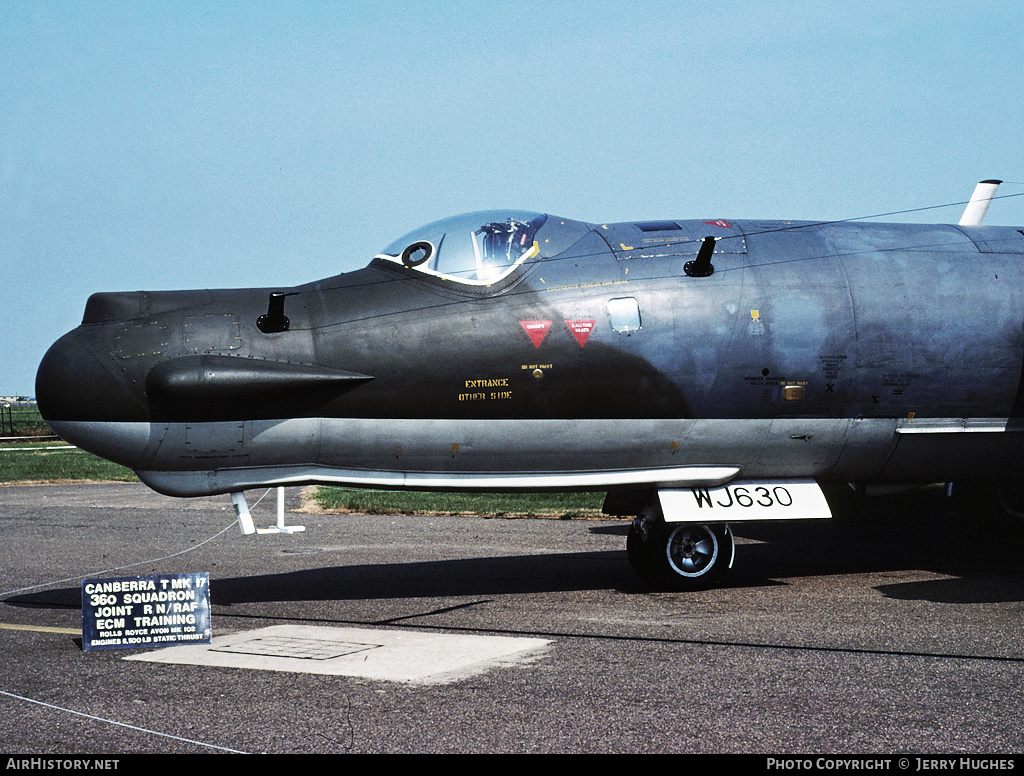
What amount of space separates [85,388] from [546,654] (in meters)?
4.85

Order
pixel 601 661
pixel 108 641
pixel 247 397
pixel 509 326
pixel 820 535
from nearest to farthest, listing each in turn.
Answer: pixel 601 661 < pixel 108 641 < pixel 247 397 < pixel 509 326 < pixel 820 535

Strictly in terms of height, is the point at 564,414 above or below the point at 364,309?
below

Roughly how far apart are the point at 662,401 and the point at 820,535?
290 inches

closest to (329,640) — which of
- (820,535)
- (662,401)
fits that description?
(662,401)

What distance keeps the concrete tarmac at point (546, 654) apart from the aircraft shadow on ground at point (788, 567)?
0.07 meters

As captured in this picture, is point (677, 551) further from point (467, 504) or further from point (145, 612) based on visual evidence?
point (467, 504)

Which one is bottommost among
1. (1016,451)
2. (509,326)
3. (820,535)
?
(820,535)

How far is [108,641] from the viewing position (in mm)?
8898

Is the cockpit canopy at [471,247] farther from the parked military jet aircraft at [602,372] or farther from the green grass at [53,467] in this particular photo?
the green grass at [53,467]

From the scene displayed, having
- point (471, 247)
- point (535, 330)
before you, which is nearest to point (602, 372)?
point (535, 330)

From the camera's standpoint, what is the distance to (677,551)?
37.6 ft

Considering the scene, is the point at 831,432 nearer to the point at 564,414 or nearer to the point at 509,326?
the point at 564,414

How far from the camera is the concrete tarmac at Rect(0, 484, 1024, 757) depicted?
6.27m

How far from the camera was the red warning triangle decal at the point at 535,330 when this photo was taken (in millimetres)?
10453
